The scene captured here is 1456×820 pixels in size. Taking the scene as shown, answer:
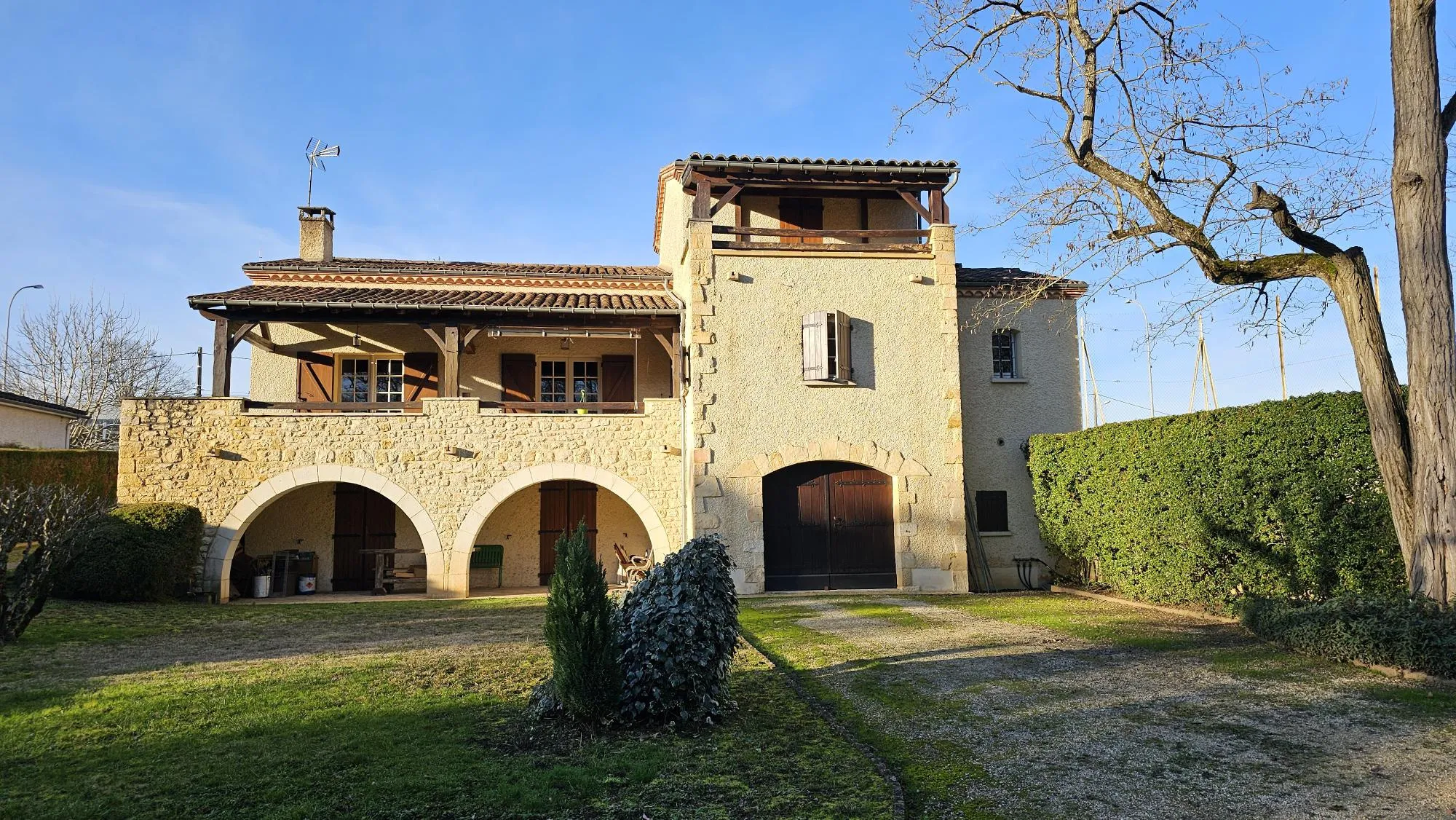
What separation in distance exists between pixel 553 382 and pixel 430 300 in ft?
9.33

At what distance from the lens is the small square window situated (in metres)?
14.6

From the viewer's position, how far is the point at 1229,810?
388 centimetres

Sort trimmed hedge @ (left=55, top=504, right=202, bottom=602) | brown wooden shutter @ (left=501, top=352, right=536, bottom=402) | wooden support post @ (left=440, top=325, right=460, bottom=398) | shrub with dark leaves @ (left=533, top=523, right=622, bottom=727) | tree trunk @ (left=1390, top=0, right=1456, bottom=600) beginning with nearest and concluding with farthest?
shrub with dark leaves @ (left=533, top=523, right=622, bottom=727)
tree trunk @ (left=1390, top=0, right=1456, bottom=600)
trimmed hedge @ (left=55, top=504, right=202, bottom=602)
wooden support post @ (left=440, top=325, right=460, bottom=398)
brown wooden shutter @ (left=501, top=352, right=536, bottom=402)

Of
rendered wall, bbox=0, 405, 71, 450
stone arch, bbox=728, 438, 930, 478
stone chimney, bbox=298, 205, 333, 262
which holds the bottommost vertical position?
stone arch, bbox=728, 438, 930, 478

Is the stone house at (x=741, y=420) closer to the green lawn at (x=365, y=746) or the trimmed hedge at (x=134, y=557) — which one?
the trimmed hedge at (x=134, y=557)

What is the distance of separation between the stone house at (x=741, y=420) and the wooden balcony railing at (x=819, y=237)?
0.05m

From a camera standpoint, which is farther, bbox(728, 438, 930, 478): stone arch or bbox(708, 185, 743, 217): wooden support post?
bbox(708, 185, 743, 217): wooden support post

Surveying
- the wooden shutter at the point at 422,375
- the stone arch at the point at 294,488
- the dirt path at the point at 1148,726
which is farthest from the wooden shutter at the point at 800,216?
the dirt path at the point at 1148,726

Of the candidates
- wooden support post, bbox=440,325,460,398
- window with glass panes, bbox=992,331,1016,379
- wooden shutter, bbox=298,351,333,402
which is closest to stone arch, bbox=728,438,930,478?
window with glass panes, bbox=992,331,1016,379

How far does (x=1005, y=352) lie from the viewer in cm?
1523

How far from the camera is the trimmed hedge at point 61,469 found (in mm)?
16266

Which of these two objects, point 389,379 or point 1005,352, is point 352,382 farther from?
point 1005,352

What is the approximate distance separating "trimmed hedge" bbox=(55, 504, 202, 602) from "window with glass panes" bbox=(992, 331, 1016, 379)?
13002 mm

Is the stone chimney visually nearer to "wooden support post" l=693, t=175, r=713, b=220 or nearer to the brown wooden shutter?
the brown wooden shutter
